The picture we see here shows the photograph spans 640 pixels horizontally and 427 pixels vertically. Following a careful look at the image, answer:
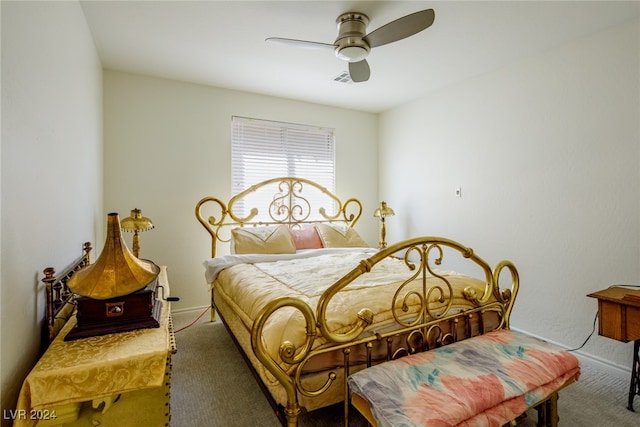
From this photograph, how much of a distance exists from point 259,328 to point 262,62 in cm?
247

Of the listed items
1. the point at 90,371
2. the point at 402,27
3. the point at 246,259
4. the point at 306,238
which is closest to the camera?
the point at 90,371

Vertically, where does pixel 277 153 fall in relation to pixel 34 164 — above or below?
above

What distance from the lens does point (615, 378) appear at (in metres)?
2.12

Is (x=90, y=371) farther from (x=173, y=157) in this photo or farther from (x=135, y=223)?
(x=173, y=157)

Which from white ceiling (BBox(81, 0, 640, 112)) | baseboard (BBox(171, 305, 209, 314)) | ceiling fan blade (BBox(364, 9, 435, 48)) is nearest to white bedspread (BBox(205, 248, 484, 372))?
baseboard (BBox(171, 305, 209, 314))

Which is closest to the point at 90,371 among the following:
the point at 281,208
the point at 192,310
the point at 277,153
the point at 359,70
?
the point at 359,70

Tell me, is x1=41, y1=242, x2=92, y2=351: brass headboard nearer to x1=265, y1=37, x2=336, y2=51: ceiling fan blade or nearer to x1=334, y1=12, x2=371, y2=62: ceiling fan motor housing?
x1=265, y1=37, x2=336, y2=51: ceiling fan blade

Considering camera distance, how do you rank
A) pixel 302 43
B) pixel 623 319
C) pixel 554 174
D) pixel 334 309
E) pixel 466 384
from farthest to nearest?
pixel 554 174
pixel 302 43
pixel 623 319
pixel 334 309
pixel 466 384

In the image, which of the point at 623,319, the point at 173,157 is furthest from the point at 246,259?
the point at 623,319

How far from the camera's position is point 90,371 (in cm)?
101

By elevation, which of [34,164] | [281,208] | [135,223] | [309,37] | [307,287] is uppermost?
[309,37]

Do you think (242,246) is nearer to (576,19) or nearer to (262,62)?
(262,62)

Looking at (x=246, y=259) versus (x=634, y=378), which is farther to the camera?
(x=246, y=259)

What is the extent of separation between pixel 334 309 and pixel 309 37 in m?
2.03
